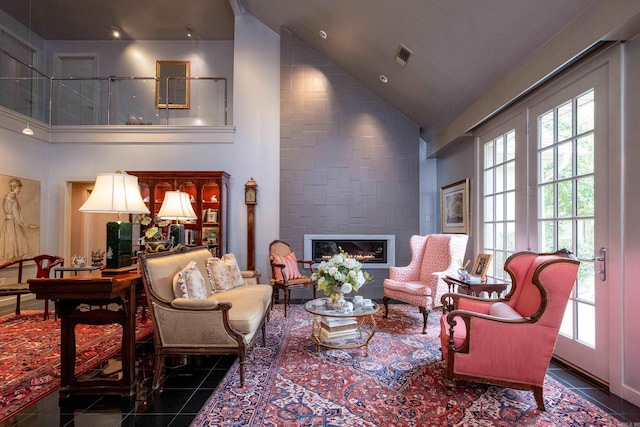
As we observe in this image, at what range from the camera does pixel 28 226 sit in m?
5.11

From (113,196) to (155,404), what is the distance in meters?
1.47

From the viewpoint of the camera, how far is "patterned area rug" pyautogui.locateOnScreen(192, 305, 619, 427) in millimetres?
1930

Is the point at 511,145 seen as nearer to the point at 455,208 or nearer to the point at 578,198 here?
the point at 578,198

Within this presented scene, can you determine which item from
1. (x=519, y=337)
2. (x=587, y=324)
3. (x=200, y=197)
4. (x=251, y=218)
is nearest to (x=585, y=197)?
(x=587, y=324)

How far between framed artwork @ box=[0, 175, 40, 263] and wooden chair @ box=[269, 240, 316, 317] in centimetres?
390

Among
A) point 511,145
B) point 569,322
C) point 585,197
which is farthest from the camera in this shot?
point 511,145

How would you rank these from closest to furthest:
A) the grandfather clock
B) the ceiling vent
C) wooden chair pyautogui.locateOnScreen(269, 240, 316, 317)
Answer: the ceiling vent, wooden chair pyautogui.locateOnScreen(269, 240, 316, 317), the grandfather clock

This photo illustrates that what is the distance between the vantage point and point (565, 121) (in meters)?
2.77

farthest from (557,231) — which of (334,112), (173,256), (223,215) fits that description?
(223,215)

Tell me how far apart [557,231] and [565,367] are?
1148mm

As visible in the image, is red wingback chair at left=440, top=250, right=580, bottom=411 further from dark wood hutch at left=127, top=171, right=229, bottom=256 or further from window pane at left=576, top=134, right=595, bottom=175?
dark wood hutch at left=127, top=171, right=229, bottom=256

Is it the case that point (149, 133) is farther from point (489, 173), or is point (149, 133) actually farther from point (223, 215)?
point (489, 173)

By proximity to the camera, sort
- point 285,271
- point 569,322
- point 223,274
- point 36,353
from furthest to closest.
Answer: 1. point 285,271
2. point 223,274
3. point 36,353
4. point 569,322

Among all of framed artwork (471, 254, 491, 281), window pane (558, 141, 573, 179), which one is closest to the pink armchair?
framed artwork (471, 254, 491, 281)
